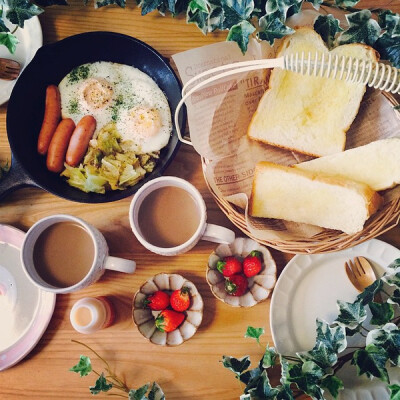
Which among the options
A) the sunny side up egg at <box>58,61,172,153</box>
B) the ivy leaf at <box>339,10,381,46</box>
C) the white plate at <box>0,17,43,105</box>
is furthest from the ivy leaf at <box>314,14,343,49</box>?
the white plate at <box>0,17,43,105</box>

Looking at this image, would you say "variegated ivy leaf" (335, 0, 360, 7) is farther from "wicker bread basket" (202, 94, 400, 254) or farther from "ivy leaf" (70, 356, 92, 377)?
"ivy leaf" (70, 356, 92, 377)

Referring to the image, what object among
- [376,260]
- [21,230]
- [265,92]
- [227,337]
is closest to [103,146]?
[21,230]

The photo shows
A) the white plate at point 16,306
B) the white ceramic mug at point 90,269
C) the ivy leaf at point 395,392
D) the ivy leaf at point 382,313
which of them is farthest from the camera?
the white plate at point 16,306

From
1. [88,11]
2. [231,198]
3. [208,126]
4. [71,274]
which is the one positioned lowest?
[71,274]

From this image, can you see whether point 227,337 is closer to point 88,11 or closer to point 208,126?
point 208,126

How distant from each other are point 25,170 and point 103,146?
0.74 feet

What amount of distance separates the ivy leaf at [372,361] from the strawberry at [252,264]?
0.32 m

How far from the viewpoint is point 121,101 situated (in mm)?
1403

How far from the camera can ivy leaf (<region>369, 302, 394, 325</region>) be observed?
108cm

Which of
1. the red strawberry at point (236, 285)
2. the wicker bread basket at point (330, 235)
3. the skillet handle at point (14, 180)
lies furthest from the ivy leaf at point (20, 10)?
the red strawberry at point (236, 285)

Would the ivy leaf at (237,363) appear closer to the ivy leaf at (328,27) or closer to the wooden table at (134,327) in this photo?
the wooden table at (134,327)

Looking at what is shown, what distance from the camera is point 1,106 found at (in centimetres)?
142

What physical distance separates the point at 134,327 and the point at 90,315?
0.47ft

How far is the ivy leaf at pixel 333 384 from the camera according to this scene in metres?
1.05
